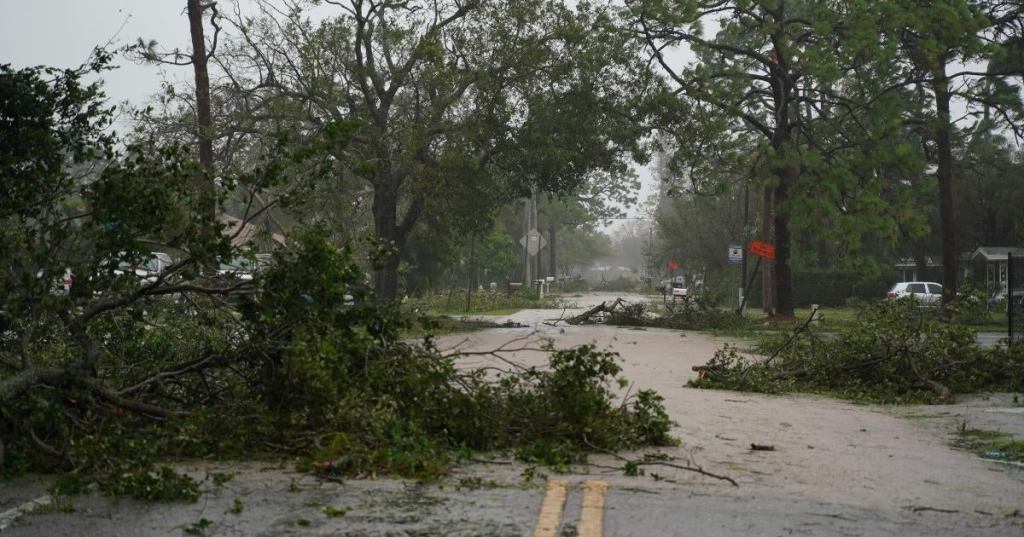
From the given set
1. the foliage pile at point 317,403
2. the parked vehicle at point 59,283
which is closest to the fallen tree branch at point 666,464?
the foliage pile at point 317,403

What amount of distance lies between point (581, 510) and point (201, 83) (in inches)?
770

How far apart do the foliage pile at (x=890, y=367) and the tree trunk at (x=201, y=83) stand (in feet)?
39.4

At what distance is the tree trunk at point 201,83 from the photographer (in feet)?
79.4

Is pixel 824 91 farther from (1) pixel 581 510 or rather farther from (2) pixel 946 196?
(1) pixel 581 510

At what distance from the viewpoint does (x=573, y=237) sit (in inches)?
5915

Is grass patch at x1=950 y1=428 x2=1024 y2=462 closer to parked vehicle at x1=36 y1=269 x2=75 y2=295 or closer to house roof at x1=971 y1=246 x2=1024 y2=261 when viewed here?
parked vehicle at x1=36 y1=269 x2=75 y2=295

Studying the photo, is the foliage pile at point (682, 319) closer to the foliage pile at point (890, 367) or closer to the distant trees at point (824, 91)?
the distant trees at point (824, 91)

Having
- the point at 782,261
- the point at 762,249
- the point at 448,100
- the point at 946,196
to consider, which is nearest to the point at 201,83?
the point at 448,100

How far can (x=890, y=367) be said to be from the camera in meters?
15.7

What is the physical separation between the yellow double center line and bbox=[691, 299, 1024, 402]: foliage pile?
27.8ft

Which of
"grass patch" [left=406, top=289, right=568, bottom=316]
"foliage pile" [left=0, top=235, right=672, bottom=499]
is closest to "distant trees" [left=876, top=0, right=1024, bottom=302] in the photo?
"grass patch" [left=406, top=289, right=568, bottom=316]

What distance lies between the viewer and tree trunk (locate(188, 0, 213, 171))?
24.2 metres

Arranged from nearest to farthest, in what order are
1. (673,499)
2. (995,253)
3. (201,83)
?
1. (673,499)
2. (201,83)
3. (995,253)

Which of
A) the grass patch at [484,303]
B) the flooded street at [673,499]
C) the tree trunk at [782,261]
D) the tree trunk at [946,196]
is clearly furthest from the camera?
the grass patch at [484,303]
